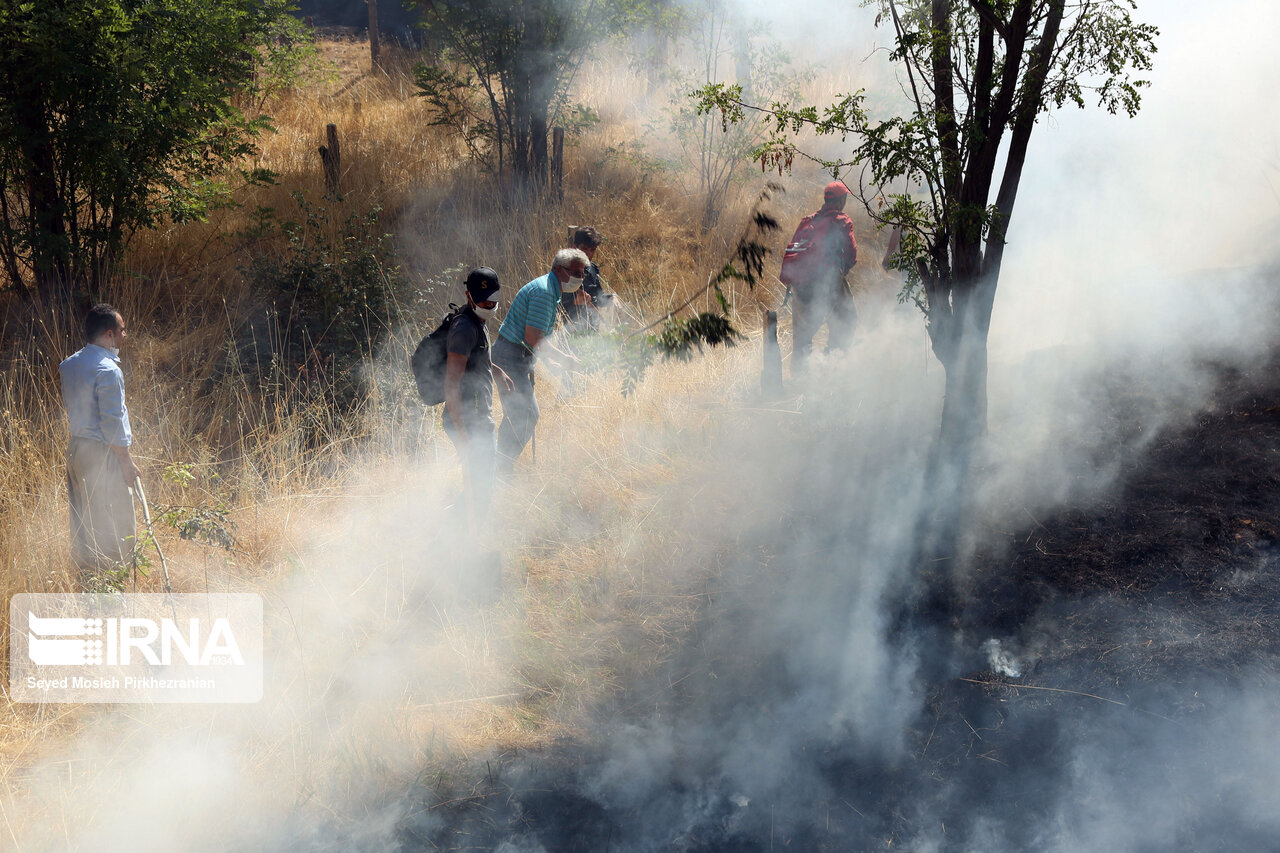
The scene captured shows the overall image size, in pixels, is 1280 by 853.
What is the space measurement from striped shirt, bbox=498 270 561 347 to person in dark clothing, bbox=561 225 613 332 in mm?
606

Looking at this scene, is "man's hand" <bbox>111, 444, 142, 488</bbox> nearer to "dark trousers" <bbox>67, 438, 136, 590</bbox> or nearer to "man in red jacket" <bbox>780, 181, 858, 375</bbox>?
"dark trousers" <bbox>67, 438, 136, 590</bbox>

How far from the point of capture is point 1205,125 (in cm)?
752

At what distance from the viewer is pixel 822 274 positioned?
21.1ft

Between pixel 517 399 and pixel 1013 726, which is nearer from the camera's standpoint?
pixel 1013 726

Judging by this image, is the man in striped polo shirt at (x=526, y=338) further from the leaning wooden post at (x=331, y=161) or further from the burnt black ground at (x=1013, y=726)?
the leaning wooden post at (x=331, y=161)

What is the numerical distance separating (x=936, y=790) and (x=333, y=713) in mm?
2650

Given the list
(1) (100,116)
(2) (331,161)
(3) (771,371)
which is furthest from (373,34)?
(3) (771,371)

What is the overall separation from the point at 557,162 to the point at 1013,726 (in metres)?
8.42

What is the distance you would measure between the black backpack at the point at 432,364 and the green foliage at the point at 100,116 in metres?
3.75

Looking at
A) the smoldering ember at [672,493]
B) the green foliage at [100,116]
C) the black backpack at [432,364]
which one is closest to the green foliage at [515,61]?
the smoldering ember at [672,493]

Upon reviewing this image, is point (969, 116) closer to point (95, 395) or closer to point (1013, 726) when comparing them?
point (1013, 726)

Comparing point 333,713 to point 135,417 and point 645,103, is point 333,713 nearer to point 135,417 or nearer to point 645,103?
point 135,417

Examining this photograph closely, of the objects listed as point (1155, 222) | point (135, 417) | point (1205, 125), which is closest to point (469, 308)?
point (135, 417)

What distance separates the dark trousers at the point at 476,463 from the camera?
458cm
